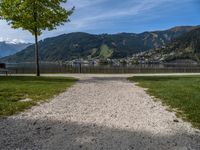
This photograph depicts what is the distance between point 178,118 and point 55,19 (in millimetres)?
26293

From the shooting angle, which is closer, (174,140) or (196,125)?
(174,140)

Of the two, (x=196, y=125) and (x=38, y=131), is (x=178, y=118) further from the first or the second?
(x=38, y=131)

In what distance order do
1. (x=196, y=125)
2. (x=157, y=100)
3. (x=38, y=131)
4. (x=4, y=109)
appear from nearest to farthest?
(x=38, y=131)
(x=196, y=125)
(x=4, y=109)
(x=157, y=100)

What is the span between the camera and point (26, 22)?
36594mm

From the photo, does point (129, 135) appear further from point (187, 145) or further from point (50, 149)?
point (50, 149)

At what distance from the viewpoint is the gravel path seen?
9156 millimetres

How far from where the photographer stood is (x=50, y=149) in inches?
343

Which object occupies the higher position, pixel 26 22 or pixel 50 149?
pixel 26 22

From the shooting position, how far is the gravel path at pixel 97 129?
30.0ft

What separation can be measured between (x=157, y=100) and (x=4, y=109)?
24.8 ft

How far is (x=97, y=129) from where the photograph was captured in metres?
10.9

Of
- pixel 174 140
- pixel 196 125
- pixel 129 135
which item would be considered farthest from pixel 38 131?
pixel 196 125

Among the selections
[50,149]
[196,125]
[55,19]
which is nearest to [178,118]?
[196,125]

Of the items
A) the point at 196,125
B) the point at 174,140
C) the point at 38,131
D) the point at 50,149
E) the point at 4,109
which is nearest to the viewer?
the point at 50,149
